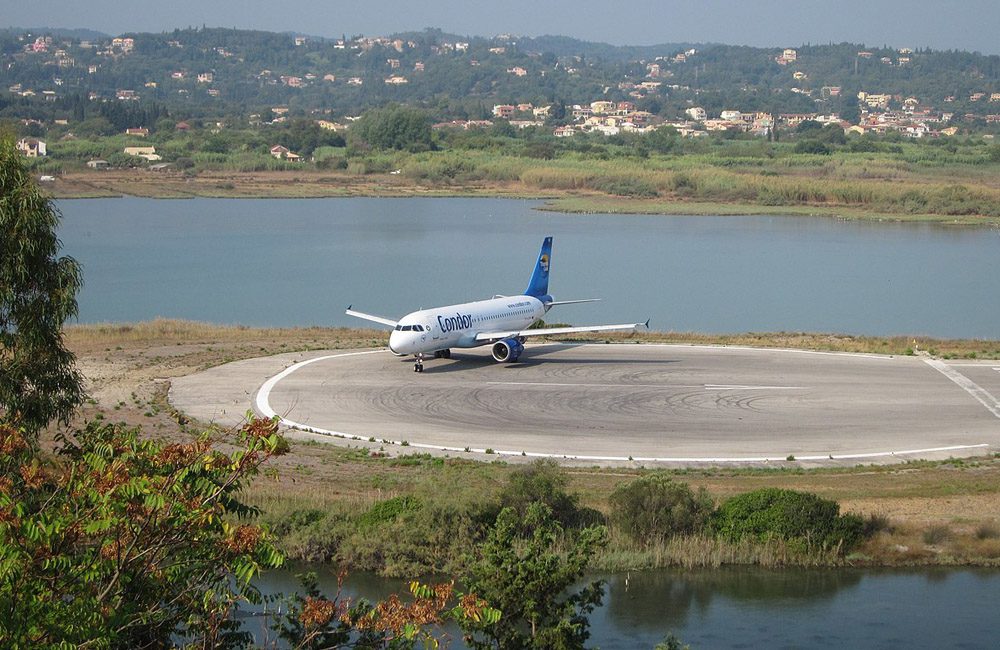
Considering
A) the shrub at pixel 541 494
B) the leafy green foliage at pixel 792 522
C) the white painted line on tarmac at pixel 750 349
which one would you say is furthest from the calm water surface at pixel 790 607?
the white painted line on tarmac at pixel 750 349

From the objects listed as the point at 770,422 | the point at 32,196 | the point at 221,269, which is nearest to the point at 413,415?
the point at 770,422

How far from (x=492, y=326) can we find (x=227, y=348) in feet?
39.5

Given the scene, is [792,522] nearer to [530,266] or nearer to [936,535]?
[936,535]

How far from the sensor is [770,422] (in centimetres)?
4009

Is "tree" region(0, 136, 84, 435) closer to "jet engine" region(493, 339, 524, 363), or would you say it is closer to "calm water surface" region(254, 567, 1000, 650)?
"calm water surface" region(254, 567, 1000, 650)

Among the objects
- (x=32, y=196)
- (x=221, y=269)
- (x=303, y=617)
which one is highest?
(x=32, y=196)

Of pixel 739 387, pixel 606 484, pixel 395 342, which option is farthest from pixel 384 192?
pixel 606 484

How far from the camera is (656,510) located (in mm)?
27984

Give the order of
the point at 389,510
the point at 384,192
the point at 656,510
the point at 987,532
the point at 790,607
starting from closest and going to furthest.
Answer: the point at 790,607 < the point at 656,510 < the point at 389,510 < the point at 987,532 < the point at 384,192

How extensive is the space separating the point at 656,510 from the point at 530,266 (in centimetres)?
6701

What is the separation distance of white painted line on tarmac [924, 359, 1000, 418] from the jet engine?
53.4 ft

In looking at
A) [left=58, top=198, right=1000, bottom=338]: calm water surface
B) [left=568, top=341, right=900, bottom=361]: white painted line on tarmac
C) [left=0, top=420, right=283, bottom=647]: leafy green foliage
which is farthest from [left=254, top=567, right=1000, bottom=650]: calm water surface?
Result: [left=58, top=198, right=1000, bottom=338]: calm water surface

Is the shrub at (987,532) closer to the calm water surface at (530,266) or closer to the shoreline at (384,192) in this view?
the calm water surface at (530,266)

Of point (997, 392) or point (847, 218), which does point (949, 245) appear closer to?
point (847, 218)
